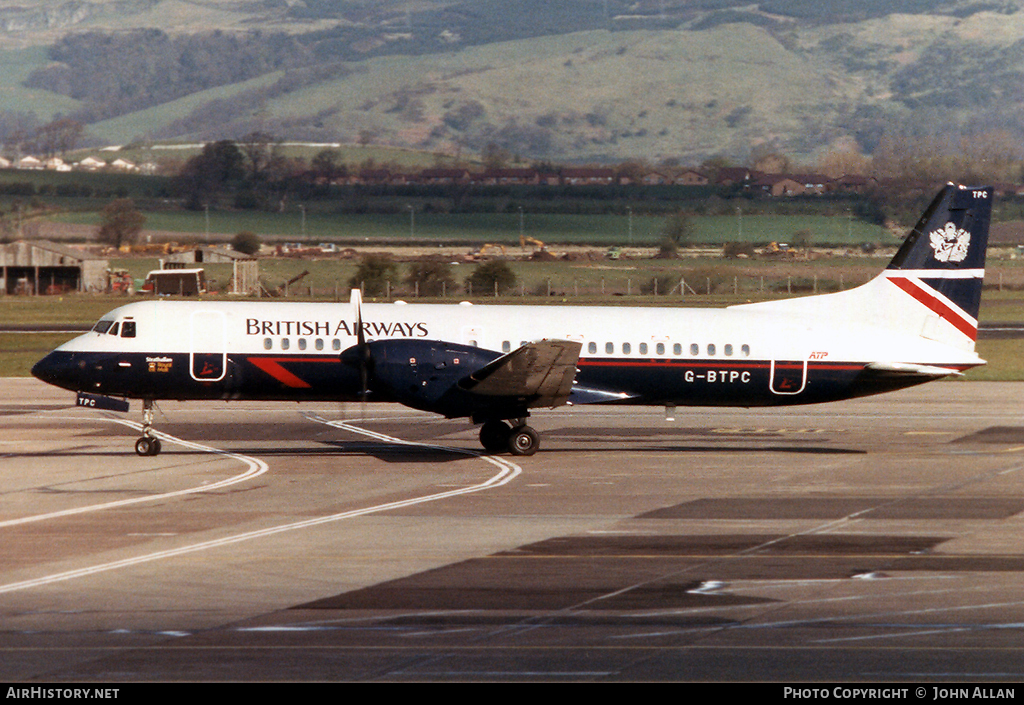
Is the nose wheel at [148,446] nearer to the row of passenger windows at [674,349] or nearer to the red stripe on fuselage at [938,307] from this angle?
the row of passenger windows at [674,349]

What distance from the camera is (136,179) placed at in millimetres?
117562

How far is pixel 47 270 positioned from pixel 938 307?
240ft

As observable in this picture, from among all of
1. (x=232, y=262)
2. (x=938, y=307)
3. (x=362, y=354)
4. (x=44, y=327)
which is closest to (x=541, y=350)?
(x=362, y=354)

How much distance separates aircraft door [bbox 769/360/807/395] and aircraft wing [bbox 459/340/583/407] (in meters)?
4.90

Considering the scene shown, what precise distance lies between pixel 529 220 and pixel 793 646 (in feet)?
280

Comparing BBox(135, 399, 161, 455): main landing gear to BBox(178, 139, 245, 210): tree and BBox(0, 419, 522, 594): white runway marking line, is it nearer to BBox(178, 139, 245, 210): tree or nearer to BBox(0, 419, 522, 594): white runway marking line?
BBox(0, 419, 522, 594): white runway marking line

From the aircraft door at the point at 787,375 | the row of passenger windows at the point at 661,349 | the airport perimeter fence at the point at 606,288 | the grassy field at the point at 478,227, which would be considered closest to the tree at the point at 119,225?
the grassy field at the point at 478,227

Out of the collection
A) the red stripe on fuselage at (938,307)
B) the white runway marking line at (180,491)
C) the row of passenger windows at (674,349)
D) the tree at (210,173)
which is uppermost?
the tree at (210,173)

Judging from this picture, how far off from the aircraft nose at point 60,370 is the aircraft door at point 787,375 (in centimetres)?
1571

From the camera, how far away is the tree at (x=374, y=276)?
6788 centimetres

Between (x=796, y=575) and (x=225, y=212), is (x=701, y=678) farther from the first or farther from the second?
(x=225, y=212)

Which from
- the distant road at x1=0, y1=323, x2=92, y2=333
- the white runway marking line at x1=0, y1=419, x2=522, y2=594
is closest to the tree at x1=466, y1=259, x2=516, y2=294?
the distant road at x1=0, y1=323, x2=92, y2=333

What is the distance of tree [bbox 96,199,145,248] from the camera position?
93.6 metres
